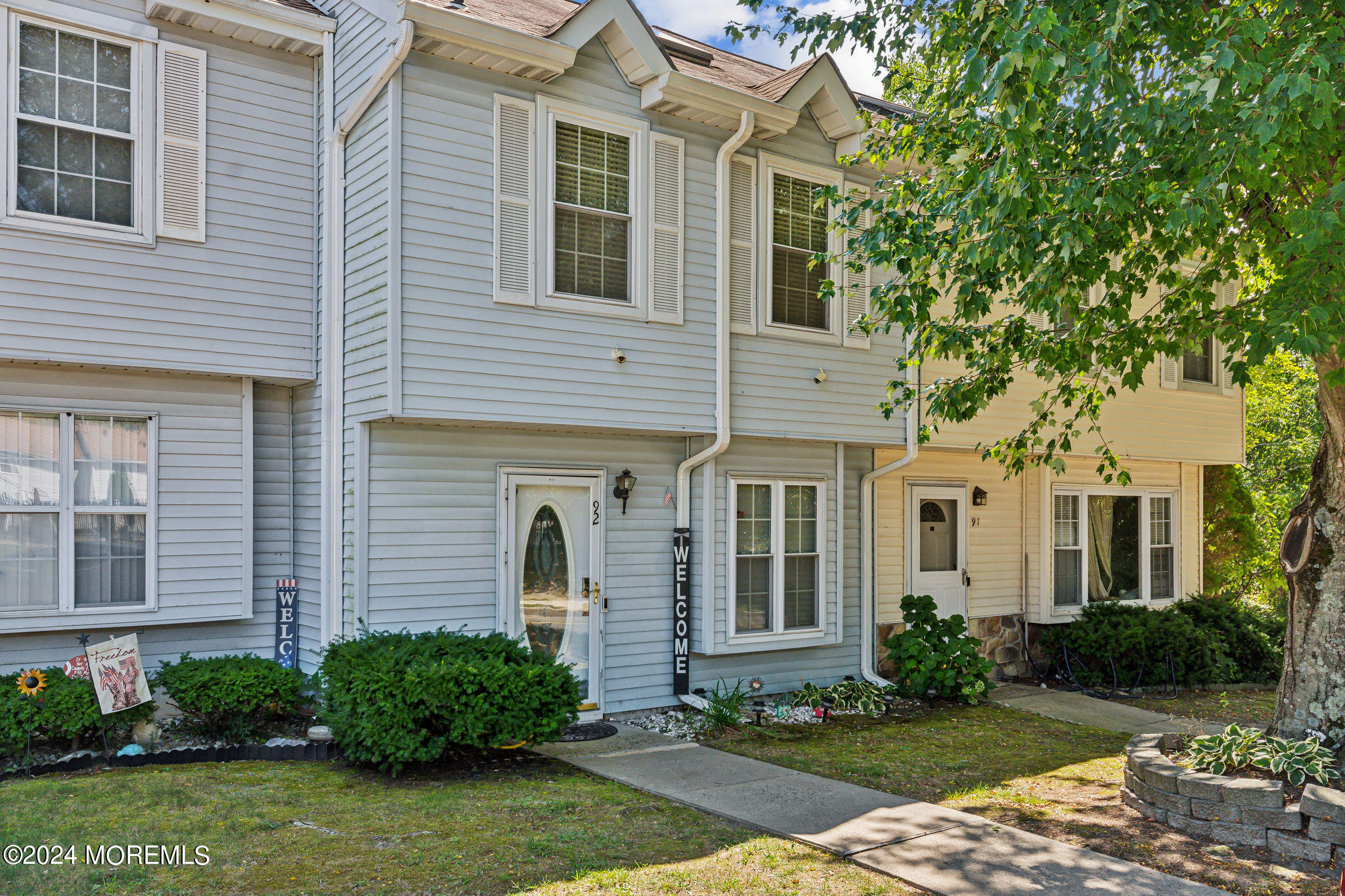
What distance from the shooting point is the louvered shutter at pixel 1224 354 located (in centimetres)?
1375

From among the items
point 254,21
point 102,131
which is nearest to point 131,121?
point 102,131

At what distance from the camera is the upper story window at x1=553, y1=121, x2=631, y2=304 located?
818 centimetres

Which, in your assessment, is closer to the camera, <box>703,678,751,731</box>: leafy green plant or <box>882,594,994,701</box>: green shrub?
<box>703,678,751,731</box>: leafy green plant

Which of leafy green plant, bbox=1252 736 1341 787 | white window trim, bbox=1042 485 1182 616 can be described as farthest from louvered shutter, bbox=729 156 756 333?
white window trim, bbox=1042 485 1182 616

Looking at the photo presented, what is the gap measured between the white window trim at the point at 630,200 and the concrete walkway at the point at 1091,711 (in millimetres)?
5777

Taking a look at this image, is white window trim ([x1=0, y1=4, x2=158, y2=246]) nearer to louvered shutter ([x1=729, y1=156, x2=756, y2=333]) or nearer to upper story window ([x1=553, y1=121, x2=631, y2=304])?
upper story window ([x1=553, y1=121, x2=631, y2=304])

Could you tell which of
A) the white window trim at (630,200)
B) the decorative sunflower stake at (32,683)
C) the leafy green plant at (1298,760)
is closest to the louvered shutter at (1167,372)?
the leafy green plant at (1298,760)

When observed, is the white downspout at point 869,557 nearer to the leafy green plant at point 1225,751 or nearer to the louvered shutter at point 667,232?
the louvered shutter at point 667,232

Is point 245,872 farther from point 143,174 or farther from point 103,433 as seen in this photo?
point 143,174

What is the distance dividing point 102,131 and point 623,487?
16.2ft

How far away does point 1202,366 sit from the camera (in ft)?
46.0

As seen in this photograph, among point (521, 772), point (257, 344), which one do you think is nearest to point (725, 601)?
point (521, 772)

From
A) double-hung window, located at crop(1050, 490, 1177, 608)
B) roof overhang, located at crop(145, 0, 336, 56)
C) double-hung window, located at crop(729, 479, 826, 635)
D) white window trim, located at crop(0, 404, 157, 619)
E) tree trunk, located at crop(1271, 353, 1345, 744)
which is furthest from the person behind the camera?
double-hung window, located at crop(1050, 490, 1177, 608)

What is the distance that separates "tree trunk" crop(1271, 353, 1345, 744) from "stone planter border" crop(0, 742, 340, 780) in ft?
21.8
